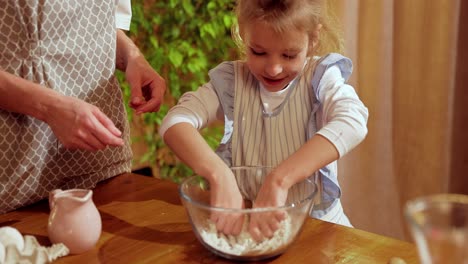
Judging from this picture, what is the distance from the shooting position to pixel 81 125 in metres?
1.13

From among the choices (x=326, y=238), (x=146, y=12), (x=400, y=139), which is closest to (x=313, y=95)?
(x=326, y=238)

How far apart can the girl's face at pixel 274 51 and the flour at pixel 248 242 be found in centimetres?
41

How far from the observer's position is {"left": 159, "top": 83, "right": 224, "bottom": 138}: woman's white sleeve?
1316 mm

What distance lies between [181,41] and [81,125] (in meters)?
2.02

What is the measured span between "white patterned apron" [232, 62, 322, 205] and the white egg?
588 mm

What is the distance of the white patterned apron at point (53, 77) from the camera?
48.9 inches

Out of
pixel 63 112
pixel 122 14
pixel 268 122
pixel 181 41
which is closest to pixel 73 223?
pixel 63 112

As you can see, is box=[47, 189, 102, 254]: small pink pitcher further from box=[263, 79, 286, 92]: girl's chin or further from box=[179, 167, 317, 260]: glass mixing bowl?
box=[263, 79, 286, 92]: girl's chin

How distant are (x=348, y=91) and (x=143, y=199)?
52 cm

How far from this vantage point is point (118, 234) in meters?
1.11

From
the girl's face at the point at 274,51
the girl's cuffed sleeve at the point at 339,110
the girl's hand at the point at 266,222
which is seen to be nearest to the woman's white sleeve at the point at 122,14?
the girl's face at the point at 274,51

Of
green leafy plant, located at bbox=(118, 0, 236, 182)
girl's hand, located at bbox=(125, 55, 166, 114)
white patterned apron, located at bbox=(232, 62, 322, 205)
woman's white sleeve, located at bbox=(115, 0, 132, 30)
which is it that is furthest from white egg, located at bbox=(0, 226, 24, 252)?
green leafy plant, located at bbox=(118, 0, 236, 182)

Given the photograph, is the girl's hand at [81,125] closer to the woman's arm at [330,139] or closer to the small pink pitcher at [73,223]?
the small pink pitcher at [73,223]

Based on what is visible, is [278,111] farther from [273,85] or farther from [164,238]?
[164,238]
